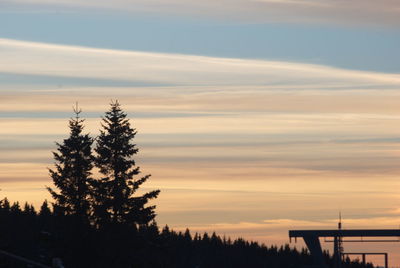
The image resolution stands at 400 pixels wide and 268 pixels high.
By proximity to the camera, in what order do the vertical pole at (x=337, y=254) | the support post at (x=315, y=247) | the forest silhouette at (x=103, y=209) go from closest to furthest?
the forest silhouette at (x=103, y=209) → the vertical pole at (x=337, y=254) → the support post at (x=315, y=247)

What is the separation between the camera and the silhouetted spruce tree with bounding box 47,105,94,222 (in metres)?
104

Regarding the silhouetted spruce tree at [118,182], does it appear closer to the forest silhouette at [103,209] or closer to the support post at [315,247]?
the forest silhouette at [103,209]

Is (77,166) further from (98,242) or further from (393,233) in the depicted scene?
(393,233)

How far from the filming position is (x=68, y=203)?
104 m

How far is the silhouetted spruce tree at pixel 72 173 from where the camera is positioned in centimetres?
10350

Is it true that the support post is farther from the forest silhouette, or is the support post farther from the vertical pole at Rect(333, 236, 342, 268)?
the forest silhouette

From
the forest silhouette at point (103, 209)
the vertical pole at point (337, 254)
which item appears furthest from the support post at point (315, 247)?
the forest silhouette at point (103, 209)

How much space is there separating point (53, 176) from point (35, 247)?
218ft

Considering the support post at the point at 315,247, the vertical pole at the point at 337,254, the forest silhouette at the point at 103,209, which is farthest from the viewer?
the support post at the point at 315,247

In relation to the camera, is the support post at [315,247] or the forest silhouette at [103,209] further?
the support post at [315,247]

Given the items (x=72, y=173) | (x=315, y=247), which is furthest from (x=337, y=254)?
(x=72, y=173)

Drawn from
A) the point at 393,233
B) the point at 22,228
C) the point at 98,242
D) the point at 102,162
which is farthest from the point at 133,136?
the point at 22,228

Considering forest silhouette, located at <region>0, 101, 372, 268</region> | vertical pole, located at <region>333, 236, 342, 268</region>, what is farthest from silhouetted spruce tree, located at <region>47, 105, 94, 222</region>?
vertical pole, located at <region>333, 236, 342, 268</region>

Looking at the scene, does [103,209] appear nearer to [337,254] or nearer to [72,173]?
[72,173]
